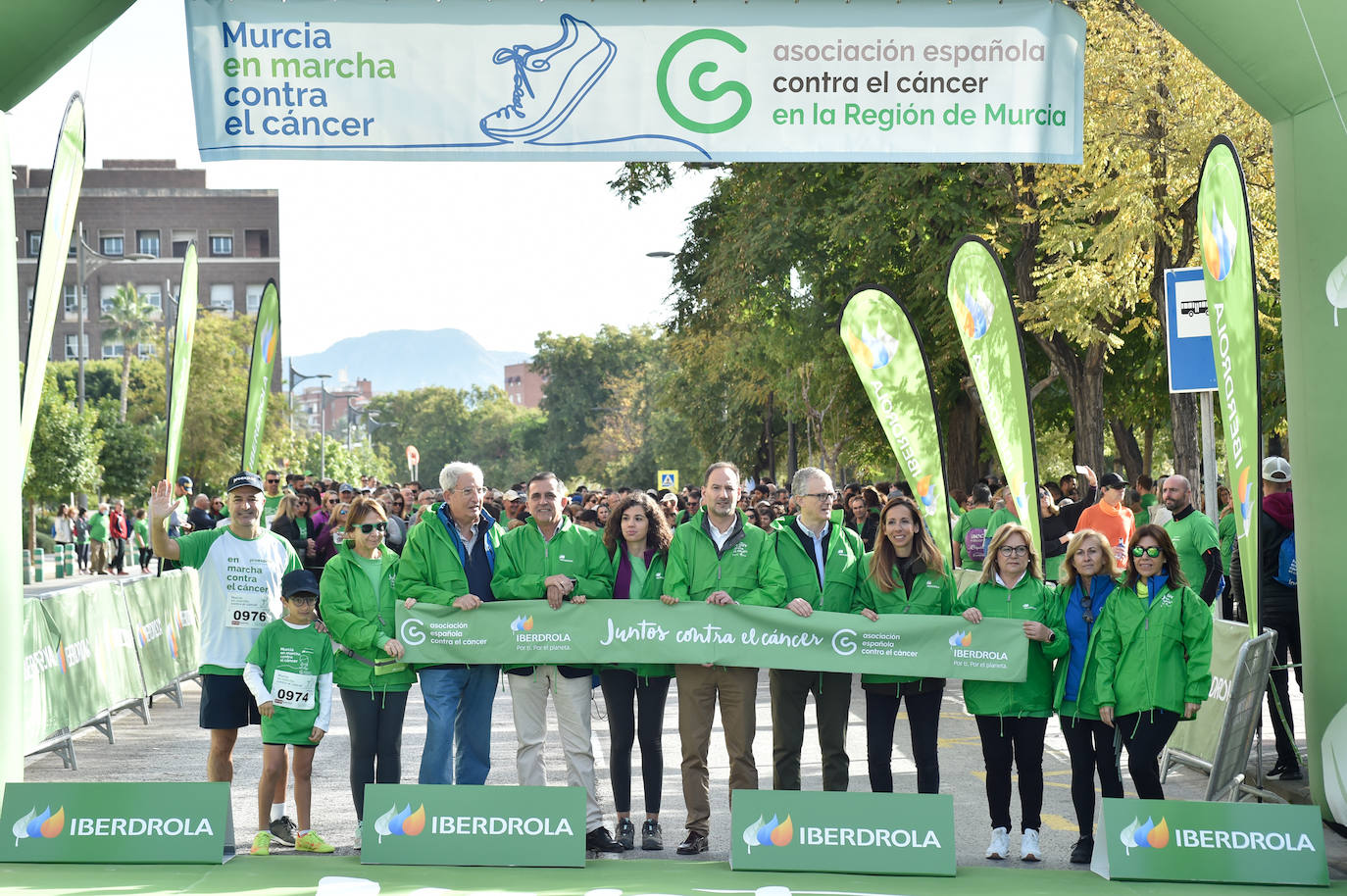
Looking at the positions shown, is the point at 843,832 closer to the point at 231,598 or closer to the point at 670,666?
the point at 670,666

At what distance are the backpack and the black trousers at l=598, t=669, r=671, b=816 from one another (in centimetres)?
461

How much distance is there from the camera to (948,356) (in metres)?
27.0

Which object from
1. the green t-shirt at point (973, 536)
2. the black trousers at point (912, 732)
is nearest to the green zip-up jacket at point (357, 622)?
the black trousers at point (912, 732)

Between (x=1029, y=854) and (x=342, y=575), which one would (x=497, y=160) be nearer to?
(x=342, y=575)

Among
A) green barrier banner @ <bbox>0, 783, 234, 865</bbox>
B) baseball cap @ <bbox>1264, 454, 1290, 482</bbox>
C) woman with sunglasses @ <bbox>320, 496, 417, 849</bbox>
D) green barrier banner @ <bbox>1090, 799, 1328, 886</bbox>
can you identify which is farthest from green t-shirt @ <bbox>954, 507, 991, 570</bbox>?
green barrier banner @ <bbox>0, 783, 234, 865</bbox>

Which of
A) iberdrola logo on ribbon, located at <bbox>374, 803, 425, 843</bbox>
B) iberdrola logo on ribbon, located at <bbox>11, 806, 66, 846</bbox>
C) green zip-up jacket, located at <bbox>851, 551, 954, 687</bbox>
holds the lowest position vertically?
iberdrola logo on ribbon, located at <bbox>374, 803, 425, 843</bbox>

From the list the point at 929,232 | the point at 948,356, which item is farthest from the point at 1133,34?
the point at 948,356

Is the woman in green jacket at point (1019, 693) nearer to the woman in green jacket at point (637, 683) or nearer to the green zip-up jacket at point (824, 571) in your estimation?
the green zip-up jacket at point (824, 571)

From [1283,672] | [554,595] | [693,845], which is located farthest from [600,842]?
[1283,672]

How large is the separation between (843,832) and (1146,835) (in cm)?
146

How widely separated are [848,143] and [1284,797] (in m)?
4.68

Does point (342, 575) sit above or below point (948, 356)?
below

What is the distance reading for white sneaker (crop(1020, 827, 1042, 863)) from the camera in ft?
24.3

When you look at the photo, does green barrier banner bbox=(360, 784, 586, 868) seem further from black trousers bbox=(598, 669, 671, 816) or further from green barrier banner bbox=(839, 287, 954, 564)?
green barrier banner bbox=(839, 287, 954, 564)
